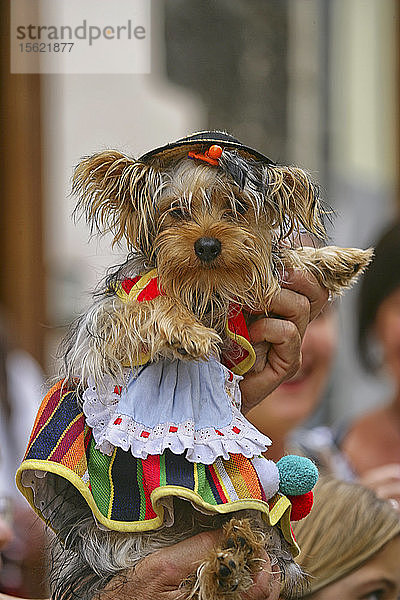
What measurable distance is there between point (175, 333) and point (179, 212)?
0.10 m

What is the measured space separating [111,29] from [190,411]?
47 centimetres

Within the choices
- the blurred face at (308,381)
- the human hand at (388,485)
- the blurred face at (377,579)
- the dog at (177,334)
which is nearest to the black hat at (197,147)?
the dog at (177,334)

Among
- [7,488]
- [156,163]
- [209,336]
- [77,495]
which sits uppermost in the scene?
[156,163]

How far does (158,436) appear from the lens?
2.09ft

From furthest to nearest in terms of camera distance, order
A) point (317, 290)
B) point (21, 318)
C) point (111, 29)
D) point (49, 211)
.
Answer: point (21, 318) < point (49, 211) < point (111, 29) < point (317, 290)

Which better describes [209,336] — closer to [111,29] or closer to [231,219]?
[231,219]

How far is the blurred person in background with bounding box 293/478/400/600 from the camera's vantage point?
988 millimetres

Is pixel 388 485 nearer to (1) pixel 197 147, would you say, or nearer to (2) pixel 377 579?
(2) pixel 377 579

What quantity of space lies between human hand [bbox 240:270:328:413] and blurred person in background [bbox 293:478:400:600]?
263 mm

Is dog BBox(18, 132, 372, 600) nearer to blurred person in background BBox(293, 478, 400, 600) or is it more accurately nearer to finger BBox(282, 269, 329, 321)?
finger BBox(282, 269, 329, 321)

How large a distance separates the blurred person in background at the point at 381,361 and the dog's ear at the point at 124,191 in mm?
839

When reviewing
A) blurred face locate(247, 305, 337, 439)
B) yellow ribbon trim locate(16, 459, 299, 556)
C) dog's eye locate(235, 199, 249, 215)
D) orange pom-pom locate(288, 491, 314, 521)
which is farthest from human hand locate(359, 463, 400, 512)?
dog's eye locate(235, 199, 249, 215)

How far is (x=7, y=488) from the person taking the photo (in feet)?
3.41

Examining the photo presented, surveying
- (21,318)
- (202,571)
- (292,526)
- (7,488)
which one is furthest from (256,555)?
(21,318)
